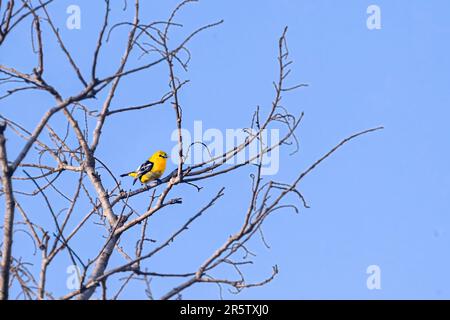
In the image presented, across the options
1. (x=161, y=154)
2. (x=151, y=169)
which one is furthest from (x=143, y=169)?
(x=161, y=154)

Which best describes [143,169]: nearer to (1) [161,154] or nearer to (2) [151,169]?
(2) [151,169]

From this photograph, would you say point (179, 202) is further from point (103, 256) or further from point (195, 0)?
point (195, 0)

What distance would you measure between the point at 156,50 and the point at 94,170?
3.97ft

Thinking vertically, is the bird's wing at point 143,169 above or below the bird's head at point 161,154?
below

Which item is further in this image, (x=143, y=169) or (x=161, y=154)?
(x=161, y=154)

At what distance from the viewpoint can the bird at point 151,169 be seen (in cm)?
1123

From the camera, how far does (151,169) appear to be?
37.2 feet

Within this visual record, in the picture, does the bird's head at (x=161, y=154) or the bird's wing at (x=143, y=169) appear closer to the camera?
the bird's wing at (x=143, y=169)

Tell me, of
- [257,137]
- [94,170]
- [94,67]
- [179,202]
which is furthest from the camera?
[94,170]

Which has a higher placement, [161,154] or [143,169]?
[161,154]

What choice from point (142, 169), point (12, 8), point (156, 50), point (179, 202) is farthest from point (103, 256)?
point (142, 169)

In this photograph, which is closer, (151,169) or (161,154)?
(151,169)

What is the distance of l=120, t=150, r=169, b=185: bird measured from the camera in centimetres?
1123
